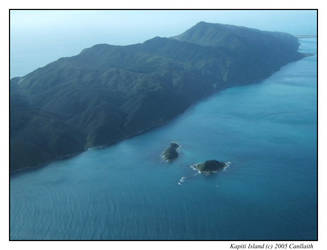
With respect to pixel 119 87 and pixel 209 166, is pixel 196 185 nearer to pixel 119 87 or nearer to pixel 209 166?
pixel 209 166

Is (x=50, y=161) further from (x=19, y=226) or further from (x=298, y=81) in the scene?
(x=298, y=81)

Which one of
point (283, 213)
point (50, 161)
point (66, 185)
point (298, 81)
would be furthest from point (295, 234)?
point (298, 81)

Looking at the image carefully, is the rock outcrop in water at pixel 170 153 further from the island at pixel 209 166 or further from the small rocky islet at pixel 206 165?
the island at pixel 209 166

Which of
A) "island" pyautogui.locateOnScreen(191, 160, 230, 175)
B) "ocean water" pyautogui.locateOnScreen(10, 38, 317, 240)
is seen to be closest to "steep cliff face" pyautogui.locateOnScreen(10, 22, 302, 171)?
"ocean water" pyautogui.locateOnScreen(10, 38, 317, 240)

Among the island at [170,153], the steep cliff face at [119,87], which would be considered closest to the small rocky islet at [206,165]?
the island at [170,153]

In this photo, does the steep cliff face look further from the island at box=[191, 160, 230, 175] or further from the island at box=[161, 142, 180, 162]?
the island at box=[191, 160, 230, 175]

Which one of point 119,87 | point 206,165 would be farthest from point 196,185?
point 119,87
